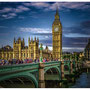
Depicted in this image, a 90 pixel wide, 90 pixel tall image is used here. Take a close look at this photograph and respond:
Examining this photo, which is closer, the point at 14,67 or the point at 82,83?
the point at 14,67

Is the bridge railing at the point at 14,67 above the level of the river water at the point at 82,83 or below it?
above

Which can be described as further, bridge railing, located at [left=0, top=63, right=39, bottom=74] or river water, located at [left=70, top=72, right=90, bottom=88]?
river water, located at [left=70, top=72, right=90, bottom=88]

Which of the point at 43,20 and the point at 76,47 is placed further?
the point at 76,47

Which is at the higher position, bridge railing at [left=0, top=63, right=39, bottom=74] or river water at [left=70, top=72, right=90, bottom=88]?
bridge railing at [left=0, top=63, right=39, bottom=74]

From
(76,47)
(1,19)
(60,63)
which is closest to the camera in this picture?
(1,19)

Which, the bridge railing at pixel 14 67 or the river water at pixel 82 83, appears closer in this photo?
the bridge railing at pixel 14 67

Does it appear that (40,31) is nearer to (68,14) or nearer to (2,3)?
(68,14)

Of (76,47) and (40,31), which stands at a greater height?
(40,31)

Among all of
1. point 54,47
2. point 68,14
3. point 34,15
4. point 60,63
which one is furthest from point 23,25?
point 54,47

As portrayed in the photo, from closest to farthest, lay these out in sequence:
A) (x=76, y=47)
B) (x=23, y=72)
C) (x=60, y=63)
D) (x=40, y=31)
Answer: (x=23, y=72)
(x=40, y=31)
(x=76, y=47)
(x=60, y=63)

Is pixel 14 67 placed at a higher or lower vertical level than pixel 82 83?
higher

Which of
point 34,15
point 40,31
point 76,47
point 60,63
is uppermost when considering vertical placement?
point 34,15
